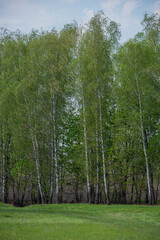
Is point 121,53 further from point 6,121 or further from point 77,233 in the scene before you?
point 77,233

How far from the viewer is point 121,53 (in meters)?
25.9

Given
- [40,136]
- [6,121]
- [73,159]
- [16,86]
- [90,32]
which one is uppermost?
[90,32]

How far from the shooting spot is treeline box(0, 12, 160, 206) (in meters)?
24.5

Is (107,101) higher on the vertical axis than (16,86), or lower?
lower

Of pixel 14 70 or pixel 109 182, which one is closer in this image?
pixel 109 182

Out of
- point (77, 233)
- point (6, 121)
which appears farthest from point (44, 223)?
point (6, 121)

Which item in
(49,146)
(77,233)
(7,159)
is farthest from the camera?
(7,159)

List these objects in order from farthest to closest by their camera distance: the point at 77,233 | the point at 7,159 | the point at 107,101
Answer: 1. the point at 7,159
2. the point at 107,101
3. the point at 77,233

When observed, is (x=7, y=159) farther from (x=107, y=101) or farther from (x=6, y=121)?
(x=107, y=101)

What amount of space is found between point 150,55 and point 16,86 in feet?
50.1

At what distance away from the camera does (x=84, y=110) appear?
24.6 meters

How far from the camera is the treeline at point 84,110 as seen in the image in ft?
80.4

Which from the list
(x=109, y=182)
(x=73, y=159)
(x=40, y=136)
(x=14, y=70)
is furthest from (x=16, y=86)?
(x=109, y=182)

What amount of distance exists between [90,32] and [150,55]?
6.74 metres
